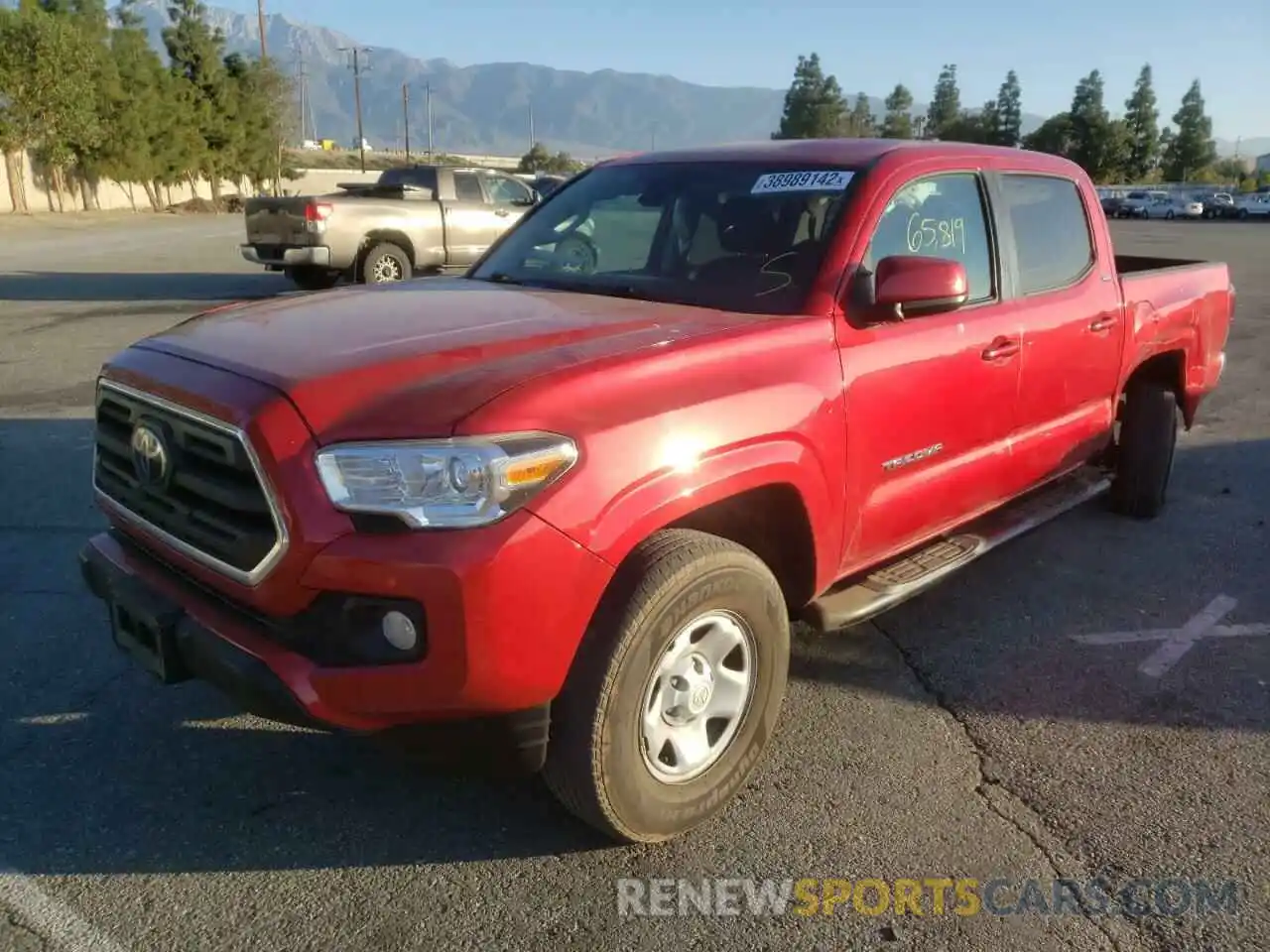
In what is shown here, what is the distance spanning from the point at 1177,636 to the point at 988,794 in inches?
64.8

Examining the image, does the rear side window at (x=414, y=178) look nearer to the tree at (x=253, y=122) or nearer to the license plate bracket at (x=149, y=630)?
the license plate bracket at (x=149, y=630)

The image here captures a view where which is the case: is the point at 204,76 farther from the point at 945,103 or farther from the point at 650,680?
the point at 945,103

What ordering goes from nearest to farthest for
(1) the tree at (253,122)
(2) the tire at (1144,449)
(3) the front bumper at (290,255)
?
(2) the tire at (1144,449)
(3) the front bumper at (290,255)
(1) the tree at (253,122)

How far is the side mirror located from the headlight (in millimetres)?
1375

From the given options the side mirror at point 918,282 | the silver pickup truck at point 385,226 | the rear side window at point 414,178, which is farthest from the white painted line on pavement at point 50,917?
the rear side window at point 414,178

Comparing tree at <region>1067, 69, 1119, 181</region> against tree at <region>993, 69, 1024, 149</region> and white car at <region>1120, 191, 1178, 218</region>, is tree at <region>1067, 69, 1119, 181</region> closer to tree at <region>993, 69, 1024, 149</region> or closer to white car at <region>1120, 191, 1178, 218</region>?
tree at <region>993, 69, 1024, 149</region>

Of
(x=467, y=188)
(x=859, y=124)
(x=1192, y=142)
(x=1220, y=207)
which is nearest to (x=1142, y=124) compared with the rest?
(x=1192, y=142)

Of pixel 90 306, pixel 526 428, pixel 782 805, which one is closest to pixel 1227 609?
pixel 782 805

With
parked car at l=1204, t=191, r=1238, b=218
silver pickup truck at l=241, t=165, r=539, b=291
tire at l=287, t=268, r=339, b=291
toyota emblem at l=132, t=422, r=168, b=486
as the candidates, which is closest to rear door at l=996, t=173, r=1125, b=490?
toyota emblem at l=132, t=422, r=168, b=486

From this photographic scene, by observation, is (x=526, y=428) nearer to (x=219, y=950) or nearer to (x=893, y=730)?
(x=219, y=950)

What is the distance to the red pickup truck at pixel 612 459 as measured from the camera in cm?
246

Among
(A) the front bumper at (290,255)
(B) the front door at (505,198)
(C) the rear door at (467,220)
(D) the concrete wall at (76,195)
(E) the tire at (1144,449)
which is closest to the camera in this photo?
(E) the tire at (1144,449)

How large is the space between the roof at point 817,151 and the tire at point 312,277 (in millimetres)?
10493

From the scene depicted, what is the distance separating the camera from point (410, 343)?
2910 mm
